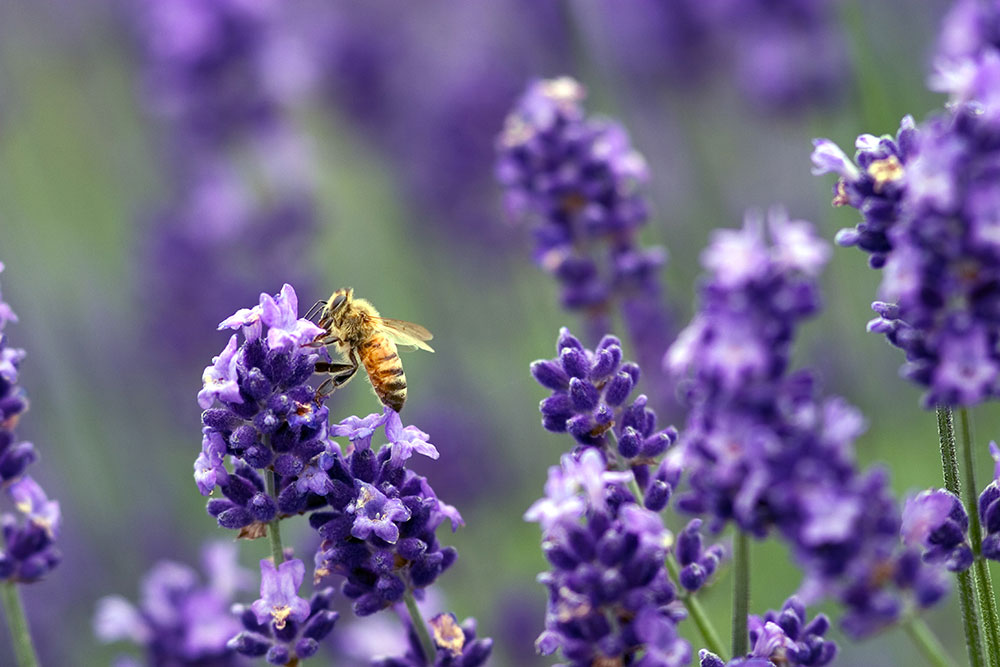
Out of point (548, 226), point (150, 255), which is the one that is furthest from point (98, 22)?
point (548, 226)

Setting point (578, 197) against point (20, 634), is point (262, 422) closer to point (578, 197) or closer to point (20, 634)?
point (20, 634)

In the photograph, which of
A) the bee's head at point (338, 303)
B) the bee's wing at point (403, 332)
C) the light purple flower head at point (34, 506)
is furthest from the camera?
the bee's wing at point (403, 332)

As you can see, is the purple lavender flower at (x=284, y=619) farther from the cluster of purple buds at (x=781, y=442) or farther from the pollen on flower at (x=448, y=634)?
the cluster of purple buds at (x=781, y=442)

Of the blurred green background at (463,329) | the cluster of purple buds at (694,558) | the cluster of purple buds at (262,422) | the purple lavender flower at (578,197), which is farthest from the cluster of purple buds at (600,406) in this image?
the blurred green background at (463,329)

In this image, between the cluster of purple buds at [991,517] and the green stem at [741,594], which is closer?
the green stem at [741,594]

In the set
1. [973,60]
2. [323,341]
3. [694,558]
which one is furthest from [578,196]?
[694,558]
